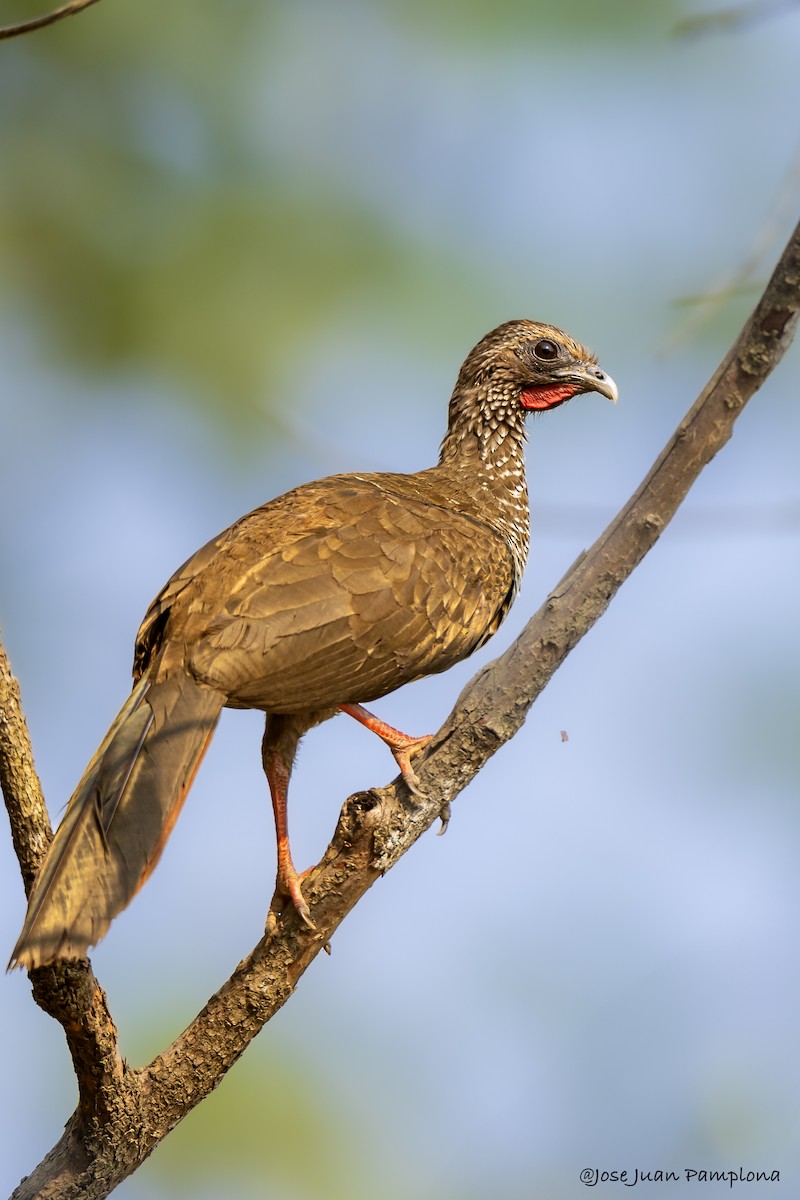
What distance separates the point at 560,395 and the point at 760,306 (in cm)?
246

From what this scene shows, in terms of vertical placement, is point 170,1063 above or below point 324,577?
below

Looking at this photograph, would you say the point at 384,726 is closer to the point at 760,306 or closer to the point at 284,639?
the point at 284,639

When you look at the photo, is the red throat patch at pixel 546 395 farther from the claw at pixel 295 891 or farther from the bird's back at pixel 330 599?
the claw at pixel 295 891

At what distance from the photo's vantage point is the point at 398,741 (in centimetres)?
408

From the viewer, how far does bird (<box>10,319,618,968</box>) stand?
3357mm

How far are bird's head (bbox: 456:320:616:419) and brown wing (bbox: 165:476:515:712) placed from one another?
1.13 m

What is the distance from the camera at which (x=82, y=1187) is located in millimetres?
3709

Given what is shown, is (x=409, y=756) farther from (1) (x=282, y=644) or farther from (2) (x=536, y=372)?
(2) (x=536, y=372)

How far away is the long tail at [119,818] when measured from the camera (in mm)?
3156

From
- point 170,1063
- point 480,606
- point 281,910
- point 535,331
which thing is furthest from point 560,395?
point 170,1063

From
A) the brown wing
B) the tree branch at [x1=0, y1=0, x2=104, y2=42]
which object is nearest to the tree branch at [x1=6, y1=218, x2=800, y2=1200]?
the brown wing

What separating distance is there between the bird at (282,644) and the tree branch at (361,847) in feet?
0.39

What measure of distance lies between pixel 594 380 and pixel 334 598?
2069mm

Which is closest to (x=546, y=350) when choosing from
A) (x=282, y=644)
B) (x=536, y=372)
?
(x=536, y=372)
